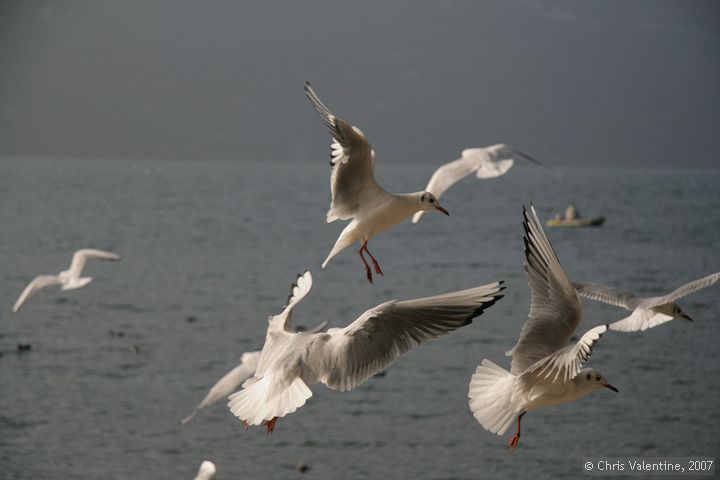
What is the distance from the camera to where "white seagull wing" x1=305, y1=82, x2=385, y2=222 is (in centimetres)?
694

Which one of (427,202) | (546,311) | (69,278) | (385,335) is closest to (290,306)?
(385,335)

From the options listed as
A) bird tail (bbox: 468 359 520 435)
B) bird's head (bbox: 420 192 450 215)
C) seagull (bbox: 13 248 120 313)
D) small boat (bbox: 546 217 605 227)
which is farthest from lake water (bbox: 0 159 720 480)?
bird tail (bbox: 468 359 520 435)

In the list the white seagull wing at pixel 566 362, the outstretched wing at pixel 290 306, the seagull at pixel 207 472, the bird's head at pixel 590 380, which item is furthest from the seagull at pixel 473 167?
the white seagull wing at pixel 566 362

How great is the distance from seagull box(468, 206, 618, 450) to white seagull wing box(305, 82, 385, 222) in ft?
4.87

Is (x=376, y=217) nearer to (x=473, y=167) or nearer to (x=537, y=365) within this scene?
(x=537, y=365)

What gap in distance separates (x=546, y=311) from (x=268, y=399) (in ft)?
6.36

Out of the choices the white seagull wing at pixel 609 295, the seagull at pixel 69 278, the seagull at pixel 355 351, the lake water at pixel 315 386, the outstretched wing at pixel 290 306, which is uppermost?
the seagull at pixel 69 278

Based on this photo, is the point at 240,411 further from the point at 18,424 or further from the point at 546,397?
the point at 18,424

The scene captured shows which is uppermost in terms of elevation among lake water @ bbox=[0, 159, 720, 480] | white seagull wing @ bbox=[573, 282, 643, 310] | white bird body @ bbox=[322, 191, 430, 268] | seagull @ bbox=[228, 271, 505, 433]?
white bird body @ bbox=[322, 191, 430, 268]

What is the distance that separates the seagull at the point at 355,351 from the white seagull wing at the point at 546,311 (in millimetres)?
883

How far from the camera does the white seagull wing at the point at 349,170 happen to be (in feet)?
22.8

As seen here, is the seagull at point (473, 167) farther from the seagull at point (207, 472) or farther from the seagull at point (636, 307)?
the seagull at point (207, 472)

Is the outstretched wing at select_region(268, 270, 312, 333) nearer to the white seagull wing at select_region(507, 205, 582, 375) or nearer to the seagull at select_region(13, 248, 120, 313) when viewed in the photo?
the white seagull wing at select_region(507, 205, 582, 375)

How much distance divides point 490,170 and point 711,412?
57.9 feet
